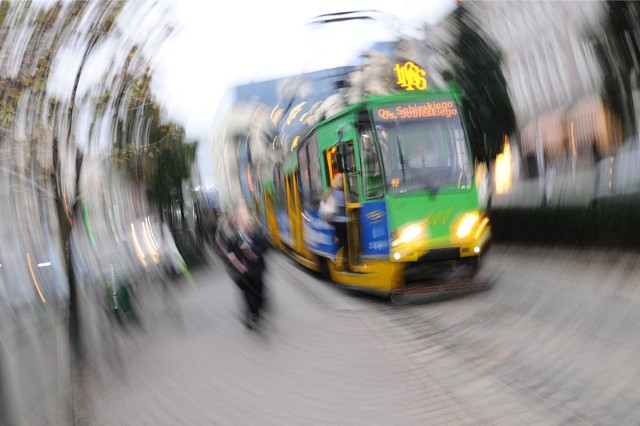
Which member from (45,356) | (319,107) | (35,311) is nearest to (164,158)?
(319,107)

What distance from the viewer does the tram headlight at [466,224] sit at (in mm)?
11016

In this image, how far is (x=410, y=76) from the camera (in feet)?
39.0

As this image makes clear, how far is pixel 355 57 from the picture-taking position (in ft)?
48.6

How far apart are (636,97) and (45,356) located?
1255cm

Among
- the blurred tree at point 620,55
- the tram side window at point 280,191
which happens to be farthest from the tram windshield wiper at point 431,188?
the tram side window at point 280,191

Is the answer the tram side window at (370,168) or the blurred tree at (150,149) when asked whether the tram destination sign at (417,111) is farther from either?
the blurred tree at (150,149)

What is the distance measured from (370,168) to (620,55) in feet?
19.2

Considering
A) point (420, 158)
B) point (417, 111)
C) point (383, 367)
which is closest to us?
point (383, 367)

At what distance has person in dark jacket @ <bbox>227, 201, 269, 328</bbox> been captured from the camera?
10.3 meters

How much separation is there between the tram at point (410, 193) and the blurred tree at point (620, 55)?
3.74 metres

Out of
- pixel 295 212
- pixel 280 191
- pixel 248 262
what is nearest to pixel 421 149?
pixel 248 262

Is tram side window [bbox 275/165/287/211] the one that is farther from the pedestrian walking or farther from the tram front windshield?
the pedestrian walking

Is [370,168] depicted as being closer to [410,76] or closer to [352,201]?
[352,201]

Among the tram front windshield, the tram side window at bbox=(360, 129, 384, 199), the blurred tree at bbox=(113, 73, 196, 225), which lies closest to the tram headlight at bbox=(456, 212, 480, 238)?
the tram front windshield
